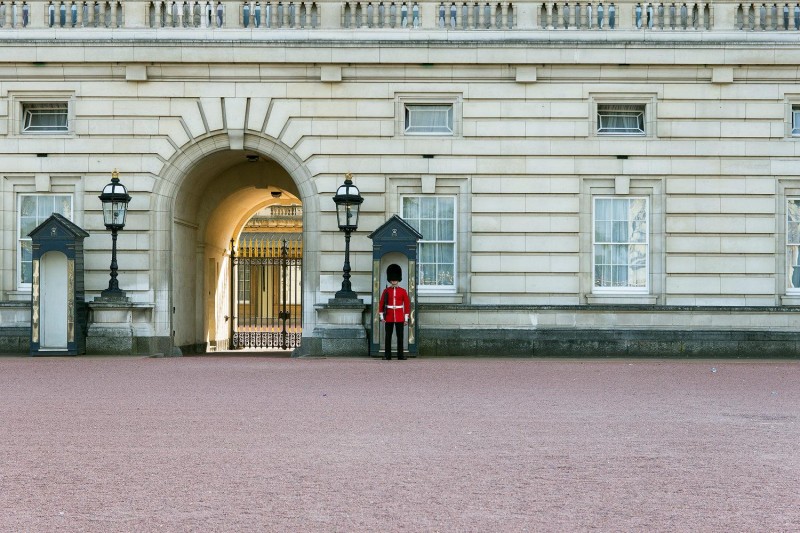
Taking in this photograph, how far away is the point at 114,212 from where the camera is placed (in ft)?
70.0

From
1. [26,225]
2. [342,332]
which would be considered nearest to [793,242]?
[342,332]

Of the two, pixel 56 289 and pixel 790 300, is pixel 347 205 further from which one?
pixel 790 300

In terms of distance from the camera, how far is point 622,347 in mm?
21766

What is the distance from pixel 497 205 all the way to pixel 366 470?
1373cm

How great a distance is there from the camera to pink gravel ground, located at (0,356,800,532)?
725cm

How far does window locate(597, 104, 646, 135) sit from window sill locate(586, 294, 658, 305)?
2905 mm

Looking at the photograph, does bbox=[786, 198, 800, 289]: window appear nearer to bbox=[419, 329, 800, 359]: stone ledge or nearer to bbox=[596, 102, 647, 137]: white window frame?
bbox=[419, 329, 800, 359]: stone ledge

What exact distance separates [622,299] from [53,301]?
31.5 feet

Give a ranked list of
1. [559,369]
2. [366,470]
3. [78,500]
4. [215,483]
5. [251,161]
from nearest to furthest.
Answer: [78,500] < [215,483] < [366,470] < [559,369] < [251,161]

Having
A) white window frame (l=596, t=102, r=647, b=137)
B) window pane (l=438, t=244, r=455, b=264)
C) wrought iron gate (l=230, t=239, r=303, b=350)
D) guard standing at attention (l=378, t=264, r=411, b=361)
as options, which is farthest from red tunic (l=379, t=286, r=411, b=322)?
white window frame (l=596, t=102, r=647, b=137)

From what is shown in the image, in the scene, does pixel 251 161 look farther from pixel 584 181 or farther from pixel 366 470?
pixel 366 470

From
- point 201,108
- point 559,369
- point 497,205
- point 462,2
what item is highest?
point 462,2

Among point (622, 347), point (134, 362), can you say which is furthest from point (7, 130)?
point (622, 347)

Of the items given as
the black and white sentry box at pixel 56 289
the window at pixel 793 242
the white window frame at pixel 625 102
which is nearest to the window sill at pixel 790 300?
the window at pixel 793 242
